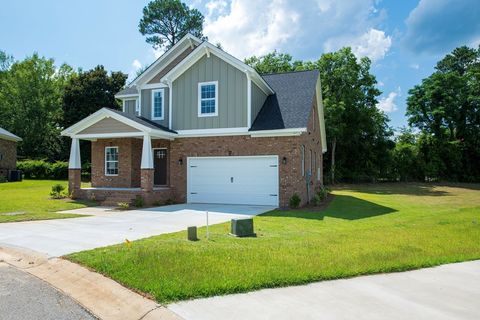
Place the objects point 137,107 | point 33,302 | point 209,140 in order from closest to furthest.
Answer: point 33,302, point 209,140, point 137,107

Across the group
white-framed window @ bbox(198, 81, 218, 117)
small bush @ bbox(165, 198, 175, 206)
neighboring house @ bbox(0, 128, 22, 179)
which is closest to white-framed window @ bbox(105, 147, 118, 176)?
small bush @ bbox(165, 198, 175, 206)

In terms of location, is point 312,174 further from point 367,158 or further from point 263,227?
point 367,158

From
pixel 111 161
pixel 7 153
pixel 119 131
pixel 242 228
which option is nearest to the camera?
pixel 242 228

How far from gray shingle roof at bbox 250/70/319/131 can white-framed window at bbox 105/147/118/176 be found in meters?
7.88

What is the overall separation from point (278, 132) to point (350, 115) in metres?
20.9

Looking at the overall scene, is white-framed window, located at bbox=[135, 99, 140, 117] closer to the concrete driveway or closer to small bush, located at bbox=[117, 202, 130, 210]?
small bush, located at bbox=[117, 202, 130, 210]

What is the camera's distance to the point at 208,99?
1759cm

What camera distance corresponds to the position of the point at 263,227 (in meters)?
10.4

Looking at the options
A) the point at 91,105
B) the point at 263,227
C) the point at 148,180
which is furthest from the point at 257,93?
the point at 91,105

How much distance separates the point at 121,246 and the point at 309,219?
289 inches

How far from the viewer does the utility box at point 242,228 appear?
28.4 feet

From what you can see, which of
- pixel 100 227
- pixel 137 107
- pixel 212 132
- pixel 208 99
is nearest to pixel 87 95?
pixel 137 107

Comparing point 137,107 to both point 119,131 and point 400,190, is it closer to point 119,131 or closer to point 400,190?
point 119,131

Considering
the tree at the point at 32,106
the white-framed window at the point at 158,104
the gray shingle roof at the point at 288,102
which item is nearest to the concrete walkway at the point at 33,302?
the gray shingle roof at the point at 288,102
